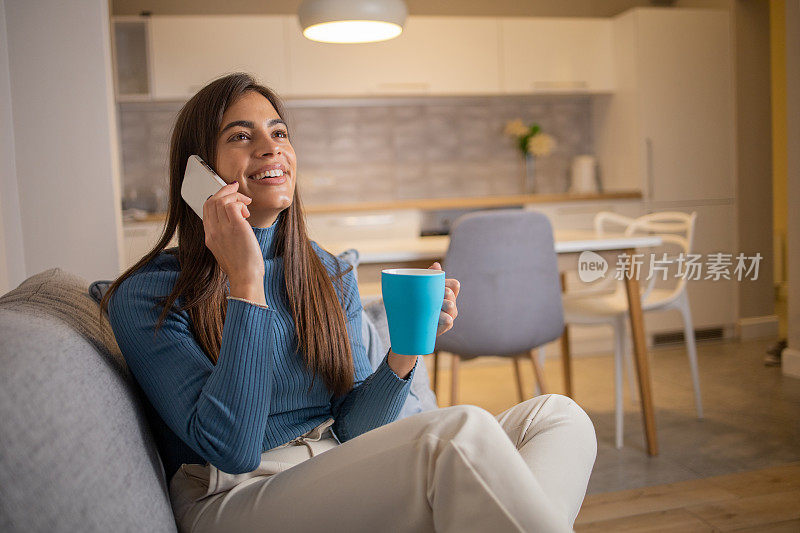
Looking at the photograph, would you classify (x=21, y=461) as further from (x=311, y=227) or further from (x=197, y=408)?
(x=311, y=227)

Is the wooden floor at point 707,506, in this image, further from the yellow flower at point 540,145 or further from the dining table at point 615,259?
the yellow flower at point 540,145

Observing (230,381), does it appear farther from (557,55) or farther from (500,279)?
(557,55)

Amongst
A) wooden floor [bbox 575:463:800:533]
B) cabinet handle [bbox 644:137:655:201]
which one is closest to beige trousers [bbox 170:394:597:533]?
wooden floor [bbox 575:463:800:533]

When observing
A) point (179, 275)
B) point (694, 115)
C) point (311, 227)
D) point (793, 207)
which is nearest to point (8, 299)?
point (179, 275)

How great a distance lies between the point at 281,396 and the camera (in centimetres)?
123

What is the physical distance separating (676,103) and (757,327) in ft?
5.08

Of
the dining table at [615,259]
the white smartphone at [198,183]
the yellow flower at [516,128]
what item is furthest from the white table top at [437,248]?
the yellow flower at [516,128]

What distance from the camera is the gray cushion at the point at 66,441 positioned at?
2.62ft

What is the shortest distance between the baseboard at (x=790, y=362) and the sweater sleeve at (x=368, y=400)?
3073 mm

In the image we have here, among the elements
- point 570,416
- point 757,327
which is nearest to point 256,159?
point 570,416

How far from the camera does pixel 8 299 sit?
1.22 metres

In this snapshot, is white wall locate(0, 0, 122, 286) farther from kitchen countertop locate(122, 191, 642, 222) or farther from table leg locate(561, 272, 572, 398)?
kitchen countertop locate(122, 191, 642, 222)

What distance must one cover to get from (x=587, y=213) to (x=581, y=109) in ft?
3.35

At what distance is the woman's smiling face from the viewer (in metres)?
1.29
